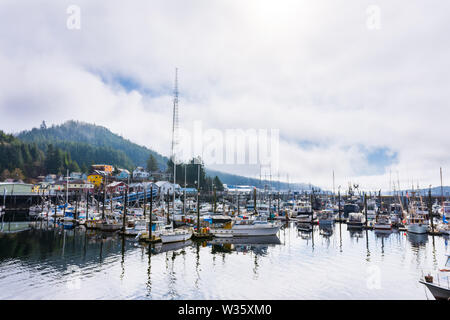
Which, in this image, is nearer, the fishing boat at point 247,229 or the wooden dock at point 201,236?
the wooden dock at point 201,236

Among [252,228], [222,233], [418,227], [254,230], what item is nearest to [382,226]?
[418,227]

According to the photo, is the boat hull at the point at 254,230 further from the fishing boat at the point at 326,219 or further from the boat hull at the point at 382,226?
the fishing boat at the point at 326,219

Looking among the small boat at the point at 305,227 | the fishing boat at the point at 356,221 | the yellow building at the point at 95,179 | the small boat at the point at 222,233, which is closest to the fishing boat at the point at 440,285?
the small boat at the point at 222,233

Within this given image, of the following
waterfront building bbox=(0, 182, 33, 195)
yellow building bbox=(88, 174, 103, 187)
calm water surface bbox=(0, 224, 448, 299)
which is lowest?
calm water surface bbox=(0, 224, 448, 299)

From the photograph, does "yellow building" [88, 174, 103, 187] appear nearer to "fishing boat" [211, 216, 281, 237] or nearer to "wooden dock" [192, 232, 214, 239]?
"wooden dock" [192, 232, 214, 239]

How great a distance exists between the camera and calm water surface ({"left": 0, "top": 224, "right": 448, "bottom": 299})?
23.8 m

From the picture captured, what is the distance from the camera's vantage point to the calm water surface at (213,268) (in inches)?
936

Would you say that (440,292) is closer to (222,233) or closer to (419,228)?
(222,233)

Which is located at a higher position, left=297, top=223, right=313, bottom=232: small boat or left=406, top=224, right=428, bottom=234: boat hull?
left=406, top=224, right=428, bottom=234: boat hull

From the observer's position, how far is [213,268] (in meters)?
31.4

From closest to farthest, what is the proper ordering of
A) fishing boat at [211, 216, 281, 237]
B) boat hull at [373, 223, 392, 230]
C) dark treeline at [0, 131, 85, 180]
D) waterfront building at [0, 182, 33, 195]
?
fishing boat at [211, 216, 281, 237], boat hull at [373, 223, 392, 230], waterfront building at [0, 182, 33, 195], dark treeline at [0, 131, 85, 180]

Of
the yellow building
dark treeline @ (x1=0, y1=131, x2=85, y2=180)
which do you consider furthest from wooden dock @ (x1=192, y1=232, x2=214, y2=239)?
dark treeline @ (x1=0, y1=131, x2=85, y2=180)
